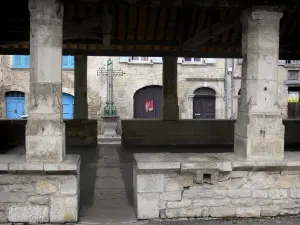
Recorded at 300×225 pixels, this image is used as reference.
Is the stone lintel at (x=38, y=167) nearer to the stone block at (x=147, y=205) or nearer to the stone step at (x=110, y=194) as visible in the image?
the stone block at (x=147, y=205)

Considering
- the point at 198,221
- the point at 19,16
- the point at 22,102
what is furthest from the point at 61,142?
the point at 22,102

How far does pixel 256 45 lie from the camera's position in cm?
417

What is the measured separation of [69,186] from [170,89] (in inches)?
229

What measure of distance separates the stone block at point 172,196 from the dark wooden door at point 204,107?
13381 mm

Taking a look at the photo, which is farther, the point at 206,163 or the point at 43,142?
the point at 206,163

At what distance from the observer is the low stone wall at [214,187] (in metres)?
3.95

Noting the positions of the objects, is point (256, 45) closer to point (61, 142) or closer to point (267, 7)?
point (267, 7)

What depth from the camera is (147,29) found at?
7191 mm

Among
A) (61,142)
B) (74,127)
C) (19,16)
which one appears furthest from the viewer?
(74,127)

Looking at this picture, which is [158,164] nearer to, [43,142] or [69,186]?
[69,186]

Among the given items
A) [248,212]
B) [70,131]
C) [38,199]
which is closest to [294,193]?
[248,212]

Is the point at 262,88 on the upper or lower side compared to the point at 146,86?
lower

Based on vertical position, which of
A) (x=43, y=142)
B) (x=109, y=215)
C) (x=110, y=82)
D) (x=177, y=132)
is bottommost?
(x=109, y=215)

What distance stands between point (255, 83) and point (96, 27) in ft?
10.2
